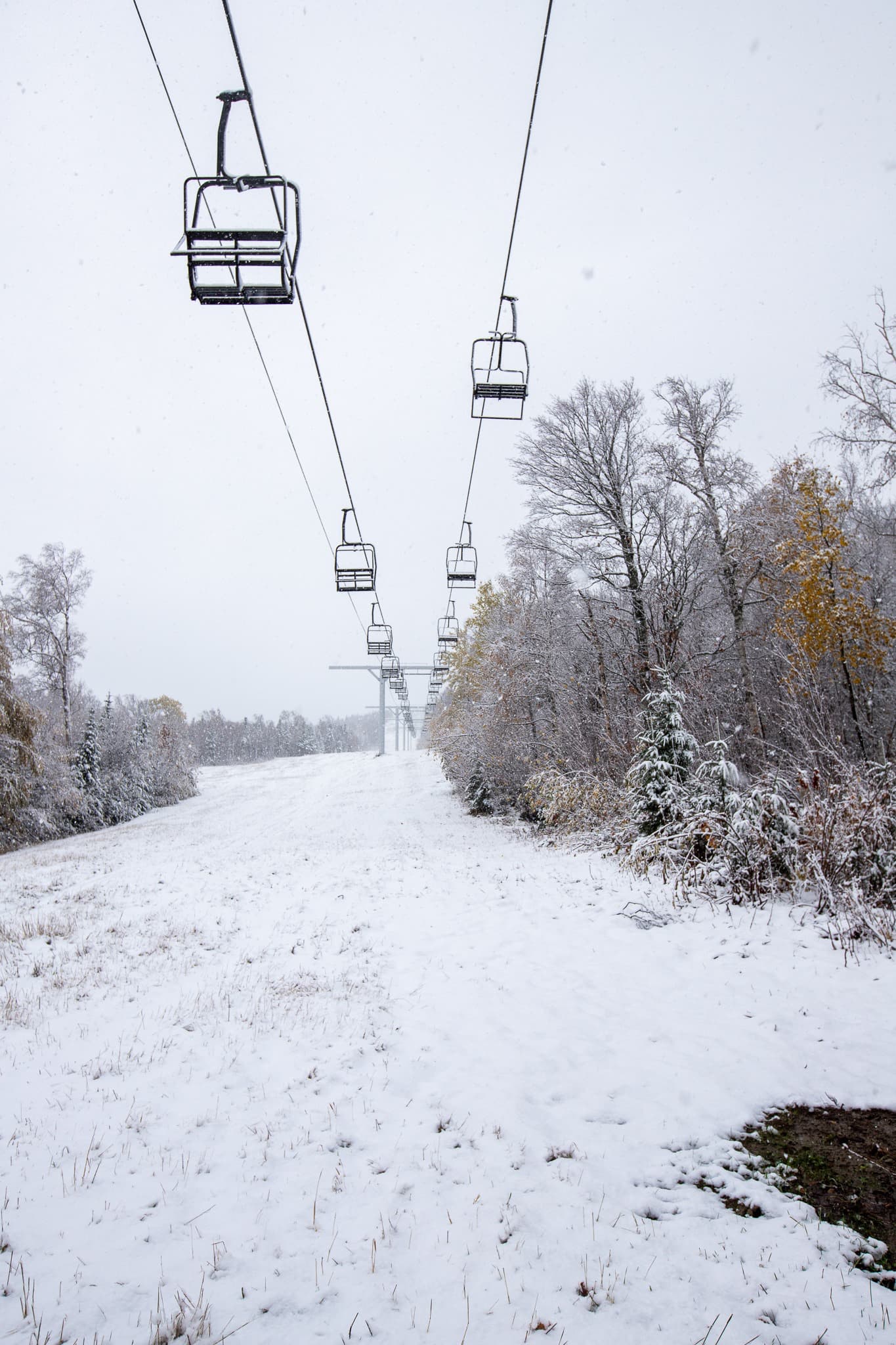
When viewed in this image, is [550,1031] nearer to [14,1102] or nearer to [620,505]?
[14,1102]

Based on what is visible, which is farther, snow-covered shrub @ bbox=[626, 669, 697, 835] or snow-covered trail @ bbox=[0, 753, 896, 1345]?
snow-covered shrub @ bbox=[626, 669, 697, 835]

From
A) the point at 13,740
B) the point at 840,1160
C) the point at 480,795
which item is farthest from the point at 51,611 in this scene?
the point at 840,1160

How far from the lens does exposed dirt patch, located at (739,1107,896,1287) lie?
9.28 feet

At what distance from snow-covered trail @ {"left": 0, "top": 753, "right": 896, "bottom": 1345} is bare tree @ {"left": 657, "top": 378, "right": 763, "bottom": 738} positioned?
1171cm

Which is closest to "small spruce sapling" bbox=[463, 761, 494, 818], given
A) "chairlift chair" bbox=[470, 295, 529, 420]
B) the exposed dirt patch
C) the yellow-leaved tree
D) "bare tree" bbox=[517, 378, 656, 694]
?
"bare tree" bbox=[517, 378, 656, 694]

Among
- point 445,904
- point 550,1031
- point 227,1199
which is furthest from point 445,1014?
point 445,904

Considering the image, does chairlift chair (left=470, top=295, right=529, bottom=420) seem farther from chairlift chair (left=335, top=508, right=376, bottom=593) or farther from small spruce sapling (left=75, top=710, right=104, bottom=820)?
small spruce sapling (left=75, top=710, right=104, bottom=820)

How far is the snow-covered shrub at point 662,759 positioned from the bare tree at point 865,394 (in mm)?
9894

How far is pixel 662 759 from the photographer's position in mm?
10320

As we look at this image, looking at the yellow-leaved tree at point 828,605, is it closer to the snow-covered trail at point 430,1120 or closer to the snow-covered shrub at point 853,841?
the snow-covered shrub at point 853,841

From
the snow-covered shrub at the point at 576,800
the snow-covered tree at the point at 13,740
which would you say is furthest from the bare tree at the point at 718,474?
the snow-covered tree at the point at 13,740

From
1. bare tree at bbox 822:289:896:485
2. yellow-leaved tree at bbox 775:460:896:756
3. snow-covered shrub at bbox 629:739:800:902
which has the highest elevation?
bare tree at bbox 822:289:896:485

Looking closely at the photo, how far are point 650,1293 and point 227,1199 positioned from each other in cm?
216

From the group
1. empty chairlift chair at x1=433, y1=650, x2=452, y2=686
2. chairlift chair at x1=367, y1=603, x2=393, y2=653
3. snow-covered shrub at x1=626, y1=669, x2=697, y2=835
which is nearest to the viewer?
snow-covered shrub at x1=626, y1=669, x2=697, y2=835
